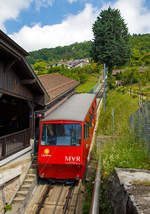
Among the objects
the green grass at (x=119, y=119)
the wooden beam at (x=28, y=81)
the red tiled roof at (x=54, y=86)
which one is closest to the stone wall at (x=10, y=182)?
the wooden beam at (x=28, y=81)

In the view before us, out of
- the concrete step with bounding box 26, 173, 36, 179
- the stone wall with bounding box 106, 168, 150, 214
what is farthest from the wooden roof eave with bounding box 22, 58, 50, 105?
the stone wall with bounding box 106, 168, 150, 214

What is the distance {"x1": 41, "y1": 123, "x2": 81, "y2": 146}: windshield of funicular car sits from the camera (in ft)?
28.7

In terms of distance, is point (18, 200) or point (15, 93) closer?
point (18, 200)

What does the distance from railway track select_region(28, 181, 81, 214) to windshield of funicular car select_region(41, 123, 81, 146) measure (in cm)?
210

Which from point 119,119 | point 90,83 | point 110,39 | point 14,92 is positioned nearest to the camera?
point 14,92

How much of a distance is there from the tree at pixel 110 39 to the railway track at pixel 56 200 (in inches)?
1376

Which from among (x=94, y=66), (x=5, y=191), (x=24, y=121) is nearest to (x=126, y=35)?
(x=94, y=66)

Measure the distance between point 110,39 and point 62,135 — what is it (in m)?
36.2

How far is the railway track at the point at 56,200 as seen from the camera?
748 centimetres

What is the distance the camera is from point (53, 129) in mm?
8977

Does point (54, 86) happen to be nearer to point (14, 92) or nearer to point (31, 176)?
point (14, 92)

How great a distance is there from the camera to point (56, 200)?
26.5 ft

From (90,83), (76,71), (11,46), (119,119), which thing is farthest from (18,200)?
(90,83)

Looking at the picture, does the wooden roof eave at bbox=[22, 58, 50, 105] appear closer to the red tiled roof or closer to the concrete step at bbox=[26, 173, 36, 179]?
the red tiled roof
